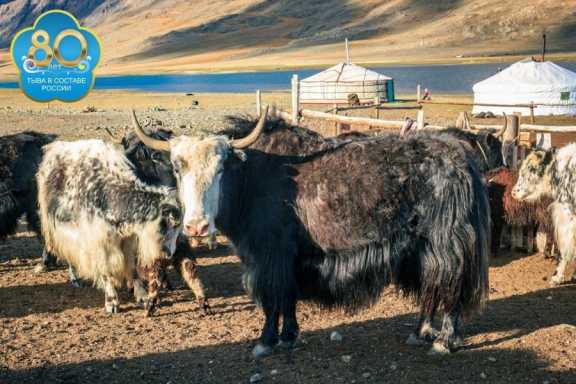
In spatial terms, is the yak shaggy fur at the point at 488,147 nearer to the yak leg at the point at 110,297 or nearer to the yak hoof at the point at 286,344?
the yak hoof at the point at 286,344

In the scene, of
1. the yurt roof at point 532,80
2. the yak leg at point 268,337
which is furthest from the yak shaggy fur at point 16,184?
the yurt roof at point 532,80

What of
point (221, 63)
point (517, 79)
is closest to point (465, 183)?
point (517, 79)

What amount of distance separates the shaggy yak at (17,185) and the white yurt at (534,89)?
1928 cm

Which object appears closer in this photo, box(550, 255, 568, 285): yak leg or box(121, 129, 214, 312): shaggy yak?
box(121, 129, 214, 312): shaggy yak

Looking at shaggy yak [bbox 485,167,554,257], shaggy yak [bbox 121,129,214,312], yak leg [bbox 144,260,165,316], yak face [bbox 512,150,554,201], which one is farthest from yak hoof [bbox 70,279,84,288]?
yak face [bbox 512,150,554,201]

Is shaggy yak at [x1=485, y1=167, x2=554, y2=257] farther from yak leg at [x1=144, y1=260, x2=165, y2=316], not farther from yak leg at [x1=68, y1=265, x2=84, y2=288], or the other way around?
yak leg at [x1=68, y1=265, x2=84, y2=288]

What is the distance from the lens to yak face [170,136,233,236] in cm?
423

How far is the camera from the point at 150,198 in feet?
18.3

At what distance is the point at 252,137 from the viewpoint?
4402 mm

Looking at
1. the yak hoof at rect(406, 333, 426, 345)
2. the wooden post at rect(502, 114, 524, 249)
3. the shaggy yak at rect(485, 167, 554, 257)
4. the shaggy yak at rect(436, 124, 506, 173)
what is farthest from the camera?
the wooden post at rect(502, 114, 524, 249)

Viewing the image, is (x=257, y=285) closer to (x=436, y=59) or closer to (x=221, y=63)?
(x=436, y=59)

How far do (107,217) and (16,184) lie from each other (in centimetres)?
195

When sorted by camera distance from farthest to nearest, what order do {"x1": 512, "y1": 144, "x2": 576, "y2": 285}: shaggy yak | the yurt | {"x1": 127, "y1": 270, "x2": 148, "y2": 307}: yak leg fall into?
the yurt
{"x1": 512, "y1": 144, "x2": 576, "y2": 285}: shaggy yak
{"x1": 127, "y1": 270, "x2": 148, "y2": 307}: yak leg

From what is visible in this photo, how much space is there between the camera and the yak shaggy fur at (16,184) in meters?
7.02
